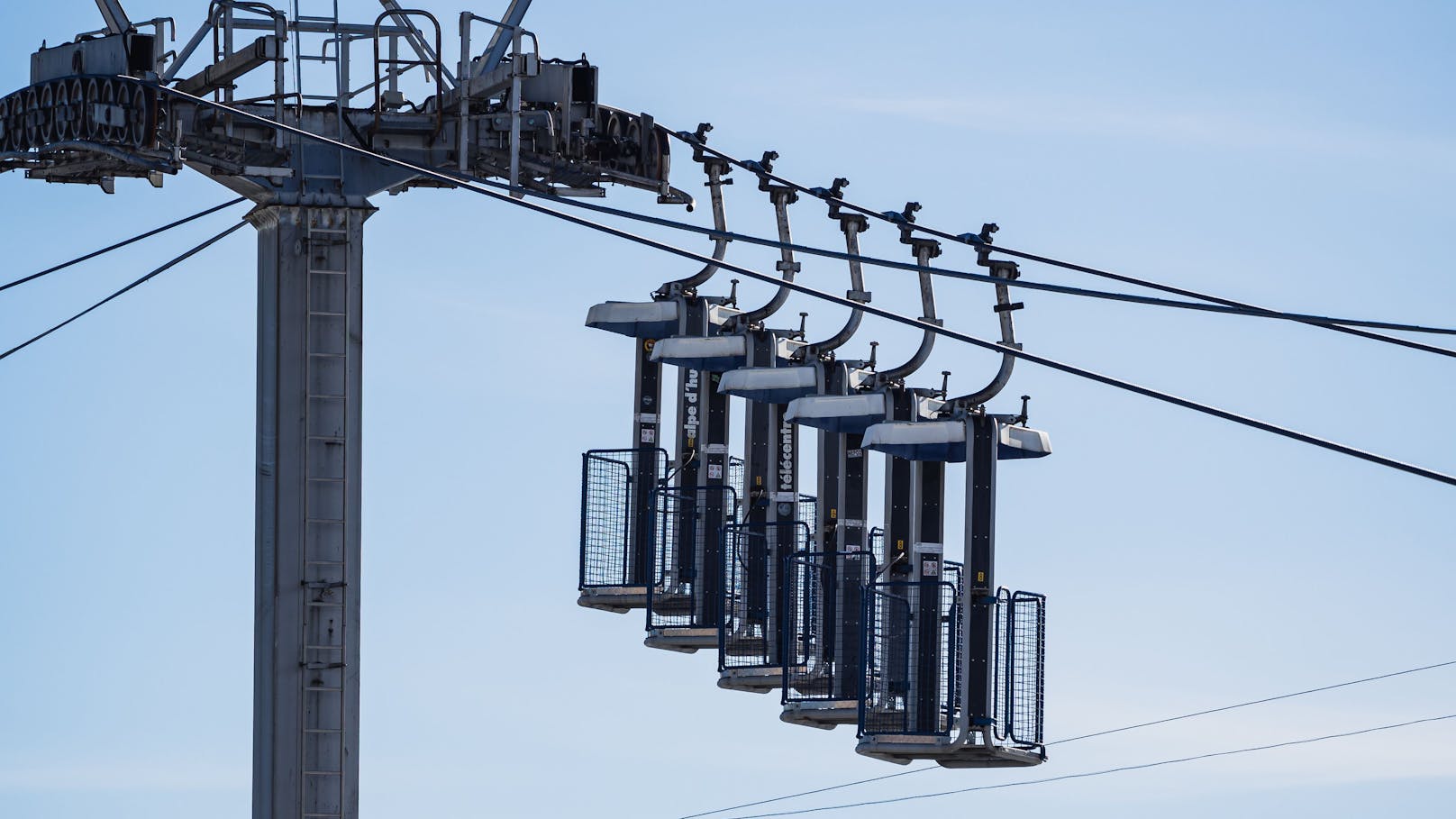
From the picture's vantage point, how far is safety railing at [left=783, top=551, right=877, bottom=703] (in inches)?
1178

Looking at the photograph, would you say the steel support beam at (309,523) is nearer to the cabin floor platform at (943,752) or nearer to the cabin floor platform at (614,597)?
the cabin floor platform at (943,752)

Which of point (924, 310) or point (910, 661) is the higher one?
point (924, 310)

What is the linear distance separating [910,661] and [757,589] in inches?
139

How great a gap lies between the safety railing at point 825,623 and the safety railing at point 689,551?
5.80 feet

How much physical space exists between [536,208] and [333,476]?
3.02m

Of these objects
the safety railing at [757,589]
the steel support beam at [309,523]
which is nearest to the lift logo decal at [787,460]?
the safety railing at [757,589]

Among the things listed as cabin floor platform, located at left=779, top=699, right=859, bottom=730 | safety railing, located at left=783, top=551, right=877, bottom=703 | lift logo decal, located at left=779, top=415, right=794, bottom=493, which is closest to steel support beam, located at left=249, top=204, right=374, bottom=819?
safety railing, located at left=783, top=551, right=877, bottom=703

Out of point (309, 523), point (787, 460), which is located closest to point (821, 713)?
point (787, 460)

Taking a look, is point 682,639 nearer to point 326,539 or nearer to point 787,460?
point 787,460

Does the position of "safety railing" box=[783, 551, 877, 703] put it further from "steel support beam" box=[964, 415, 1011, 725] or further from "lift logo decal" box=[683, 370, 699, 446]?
"lift logo decal" box=[683, 370, 699, 446]

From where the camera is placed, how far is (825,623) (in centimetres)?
3061

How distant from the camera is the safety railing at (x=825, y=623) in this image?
29922 millimetres

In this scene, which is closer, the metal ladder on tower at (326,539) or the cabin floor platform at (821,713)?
the metal ladder on tower at (326,539)

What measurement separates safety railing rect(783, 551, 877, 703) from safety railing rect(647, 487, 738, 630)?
177cm
